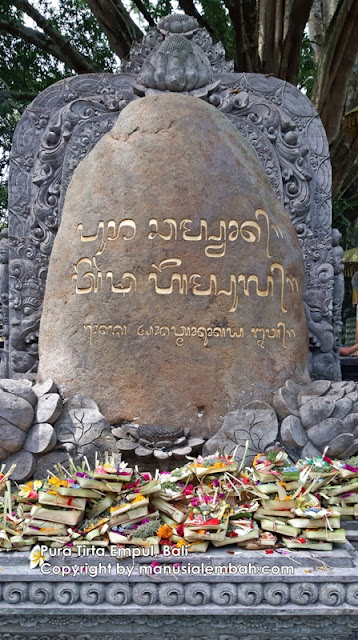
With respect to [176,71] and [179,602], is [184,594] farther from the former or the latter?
[176,71]

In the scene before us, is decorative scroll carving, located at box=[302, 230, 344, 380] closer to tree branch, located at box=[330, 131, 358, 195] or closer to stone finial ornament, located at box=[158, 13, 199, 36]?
stone finial ornament, located at box=[158, 13, 199, 36]

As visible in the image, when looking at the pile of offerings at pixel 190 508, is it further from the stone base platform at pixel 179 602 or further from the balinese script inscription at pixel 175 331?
the balinese script inscription at pixel 175 331

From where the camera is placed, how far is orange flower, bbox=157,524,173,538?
3014 mm

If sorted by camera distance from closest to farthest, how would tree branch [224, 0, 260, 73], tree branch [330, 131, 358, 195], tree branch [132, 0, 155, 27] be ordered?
tree branch [224, 0, 260, 73] → tree branch [330, 131, 358, 195] → tree branch [132, 0, 155, 27]

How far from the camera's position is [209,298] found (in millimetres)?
4266

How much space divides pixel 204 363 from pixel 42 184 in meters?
2.28

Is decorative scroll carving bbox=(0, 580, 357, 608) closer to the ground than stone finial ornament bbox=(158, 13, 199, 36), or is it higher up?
closer to the ground

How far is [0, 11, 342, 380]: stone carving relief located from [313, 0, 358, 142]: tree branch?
494 centimetres

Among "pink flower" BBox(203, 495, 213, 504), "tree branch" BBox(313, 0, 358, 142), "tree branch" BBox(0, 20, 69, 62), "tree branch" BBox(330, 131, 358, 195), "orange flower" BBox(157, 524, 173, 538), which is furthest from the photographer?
"tree branch" BBox(330, 131, 358, 195)

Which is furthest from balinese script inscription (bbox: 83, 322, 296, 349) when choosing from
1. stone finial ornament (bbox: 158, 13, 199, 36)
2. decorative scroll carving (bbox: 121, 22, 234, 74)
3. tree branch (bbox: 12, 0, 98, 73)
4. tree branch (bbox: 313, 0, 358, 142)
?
tree branch (bbox: 12, 0, 98, 73)

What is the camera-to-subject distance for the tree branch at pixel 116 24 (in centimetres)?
1016

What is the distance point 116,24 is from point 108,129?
19.2 ft

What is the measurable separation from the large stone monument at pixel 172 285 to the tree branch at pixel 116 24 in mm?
6460

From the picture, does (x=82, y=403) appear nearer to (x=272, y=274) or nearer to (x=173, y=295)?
(x=173, y=295)
